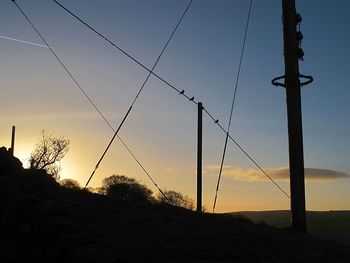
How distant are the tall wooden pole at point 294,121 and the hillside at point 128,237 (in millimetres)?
1464

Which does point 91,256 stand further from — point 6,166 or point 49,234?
point 6,166

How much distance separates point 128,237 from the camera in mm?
10125

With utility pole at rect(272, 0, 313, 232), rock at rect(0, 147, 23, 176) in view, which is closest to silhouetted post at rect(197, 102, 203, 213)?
utility pole at rect(272, 0, 313, 232)

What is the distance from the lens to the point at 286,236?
1223cm

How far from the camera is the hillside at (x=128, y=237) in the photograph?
8469 mm

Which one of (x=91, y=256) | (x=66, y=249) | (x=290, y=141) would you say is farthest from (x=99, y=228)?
(x=290, y=141)

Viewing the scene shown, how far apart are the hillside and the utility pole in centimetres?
151

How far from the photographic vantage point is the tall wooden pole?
14.7 metres

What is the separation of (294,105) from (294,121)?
17.2 inches

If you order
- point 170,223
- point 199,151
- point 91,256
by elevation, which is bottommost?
point 91,256

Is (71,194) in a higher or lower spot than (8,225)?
higher

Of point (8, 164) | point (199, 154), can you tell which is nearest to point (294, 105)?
point (199, 154)

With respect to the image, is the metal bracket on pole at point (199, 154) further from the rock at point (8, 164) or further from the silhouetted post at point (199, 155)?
the rock at point (8, 164)

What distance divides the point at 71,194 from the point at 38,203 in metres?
4.71
